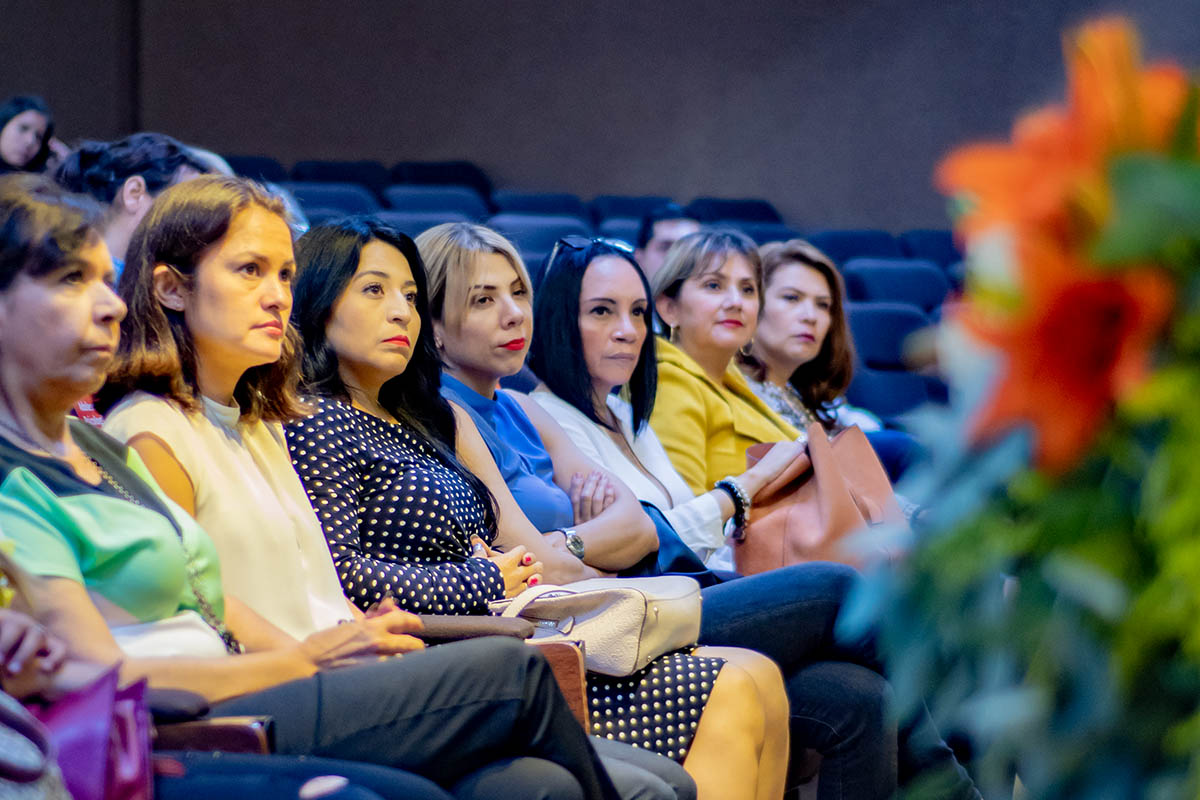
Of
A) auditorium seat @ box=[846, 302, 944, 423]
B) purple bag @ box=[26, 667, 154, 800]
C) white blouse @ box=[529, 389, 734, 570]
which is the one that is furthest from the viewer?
auditorium seat @ box=[846, 302, 944, 423]

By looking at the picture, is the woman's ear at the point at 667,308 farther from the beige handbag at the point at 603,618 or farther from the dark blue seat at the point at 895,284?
the dark blue seat at the point at 895,284

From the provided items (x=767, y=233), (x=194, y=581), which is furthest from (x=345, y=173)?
(x=194, y=581)

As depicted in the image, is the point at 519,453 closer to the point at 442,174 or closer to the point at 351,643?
the point at 351,643

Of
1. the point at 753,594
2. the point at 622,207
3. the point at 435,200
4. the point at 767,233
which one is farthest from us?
the point at 622,207

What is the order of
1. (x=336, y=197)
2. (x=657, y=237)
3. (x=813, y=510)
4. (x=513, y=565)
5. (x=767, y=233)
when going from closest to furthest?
(x=513, y=565) → (x=813, y=510) → (x=657, y=237) → (x=336, y=197) → (x=767, y=233)

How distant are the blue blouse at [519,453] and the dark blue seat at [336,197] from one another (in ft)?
10.4

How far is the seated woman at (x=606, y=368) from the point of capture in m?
2.59

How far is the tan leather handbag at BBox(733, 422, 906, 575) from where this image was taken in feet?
8.06

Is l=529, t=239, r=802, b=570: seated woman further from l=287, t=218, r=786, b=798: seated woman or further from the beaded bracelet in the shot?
l=287, t=218, r=786, b=798: seated woman

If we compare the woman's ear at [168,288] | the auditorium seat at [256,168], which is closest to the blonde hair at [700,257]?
the woman's ear at [168,288]

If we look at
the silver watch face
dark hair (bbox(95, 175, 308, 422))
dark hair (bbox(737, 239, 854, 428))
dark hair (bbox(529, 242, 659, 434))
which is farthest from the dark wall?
dark hair (bbox(95, 175, 308, 422))

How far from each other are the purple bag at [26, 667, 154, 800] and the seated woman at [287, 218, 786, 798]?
687 mm

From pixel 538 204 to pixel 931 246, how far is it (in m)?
1.90

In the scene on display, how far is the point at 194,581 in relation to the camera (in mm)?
1534
